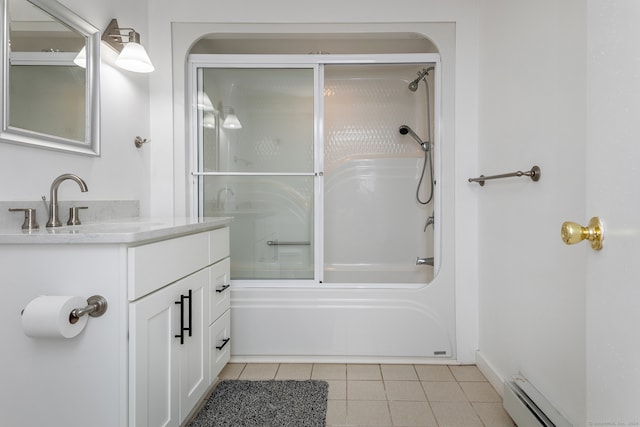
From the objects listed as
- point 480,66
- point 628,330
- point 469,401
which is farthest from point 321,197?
point 628,330

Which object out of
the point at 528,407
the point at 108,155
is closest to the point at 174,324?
the point at 108,155

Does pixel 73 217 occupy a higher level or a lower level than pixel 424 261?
higher

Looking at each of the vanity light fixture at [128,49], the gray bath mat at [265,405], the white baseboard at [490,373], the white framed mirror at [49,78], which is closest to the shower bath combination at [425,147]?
the white baseboard at [490,373]

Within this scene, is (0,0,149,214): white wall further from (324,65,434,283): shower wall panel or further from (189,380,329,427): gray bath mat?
(324,65,434,283): shower wall panel

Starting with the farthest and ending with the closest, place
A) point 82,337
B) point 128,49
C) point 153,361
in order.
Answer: point 128,49 < point 153,361 < point 82,337

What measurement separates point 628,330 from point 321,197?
1866mm

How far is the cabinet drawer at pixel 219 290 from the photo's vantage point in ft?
5.83

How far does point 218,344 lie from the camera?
73.3 inches

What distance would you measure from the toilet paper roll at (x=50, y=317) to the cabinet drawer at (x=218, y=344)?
81 cm

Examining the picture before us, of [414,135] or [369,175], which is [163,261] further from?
[414,135]

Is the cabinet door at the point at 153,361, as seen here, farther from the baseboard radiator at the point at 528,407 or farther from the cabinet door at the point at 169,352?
the baseboard radiator at the point at 528,407

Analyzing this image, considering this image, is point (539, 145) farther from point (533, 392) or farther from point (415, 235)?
point (415, 235)

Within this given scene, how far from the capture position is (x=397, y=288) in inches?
88.4

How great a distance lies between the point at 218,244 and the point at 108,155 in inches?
28.2
